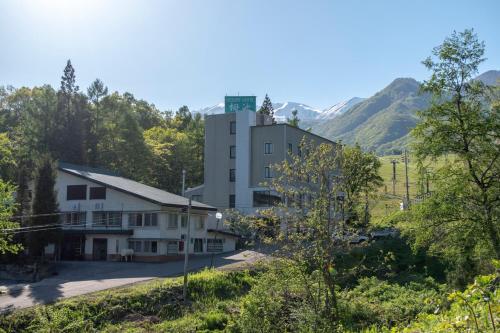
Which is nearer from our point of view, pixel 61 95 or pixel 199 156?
pixel 61 95

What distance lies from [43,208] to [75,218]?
532cm

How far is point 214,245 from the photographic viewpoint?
46906 millimetres

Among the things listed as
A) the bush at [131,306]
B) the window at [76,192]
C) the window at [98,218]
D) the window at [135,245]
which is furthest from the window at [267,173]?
the bush at [131,306]

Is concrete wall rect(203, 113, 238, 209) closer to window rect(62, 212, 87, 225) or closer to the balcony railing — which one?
the balcony railing

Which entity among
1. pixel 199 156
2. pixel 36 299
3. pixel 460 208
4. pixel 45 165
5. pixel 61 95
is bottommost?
pixel 36 299

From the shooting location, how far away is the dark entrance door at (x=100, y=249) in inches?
1687

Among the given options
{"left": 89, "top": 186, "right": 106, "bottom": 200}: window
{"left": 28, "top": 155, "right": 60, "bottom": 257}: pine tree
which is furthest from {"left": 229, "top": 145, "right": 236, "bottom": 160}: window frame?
{"left": 28, "top": 155, "right": 60, "bottom": 257}: pine tree

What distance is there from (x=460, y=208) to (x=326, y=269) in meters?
6.95

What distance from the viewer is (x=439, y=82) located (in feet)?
58.9

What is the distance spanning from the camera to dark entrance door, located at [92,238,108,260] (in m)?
42.8

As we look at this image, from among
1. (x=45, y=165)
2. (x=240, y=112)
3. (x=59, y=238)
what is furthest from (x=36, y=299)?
(x=240, y=112)

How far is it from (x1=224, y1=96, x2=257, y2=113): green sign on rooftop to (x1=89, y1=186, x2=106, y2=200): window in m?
22.9

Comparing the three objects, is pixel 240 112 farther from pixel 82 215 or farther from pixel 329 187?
pixel 329 187

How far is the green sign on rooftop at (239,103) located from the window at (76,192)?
23030 mm
